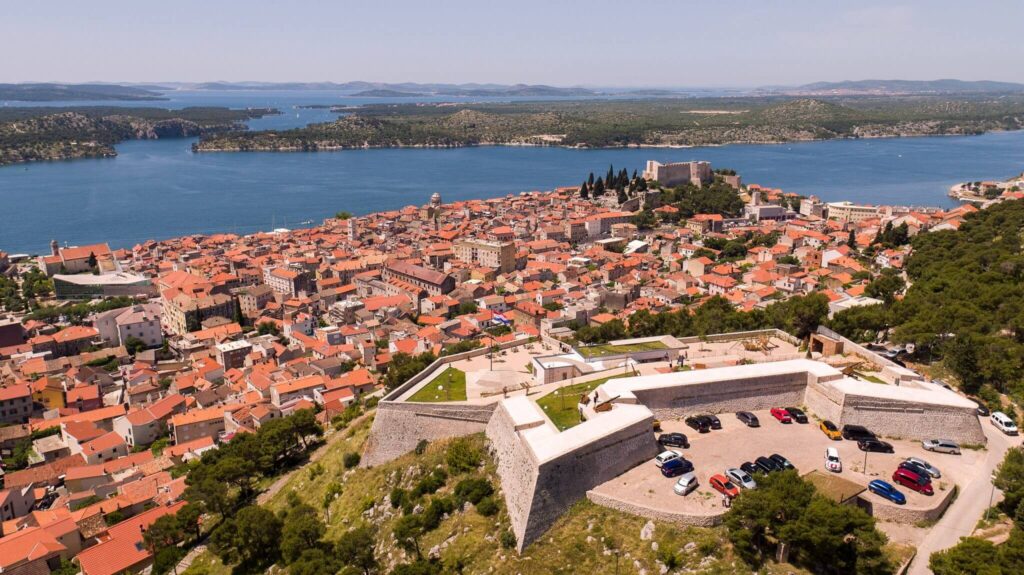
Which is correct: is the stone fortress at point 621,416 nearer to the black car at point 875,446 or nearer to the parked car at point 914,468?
the black car at point 875,446

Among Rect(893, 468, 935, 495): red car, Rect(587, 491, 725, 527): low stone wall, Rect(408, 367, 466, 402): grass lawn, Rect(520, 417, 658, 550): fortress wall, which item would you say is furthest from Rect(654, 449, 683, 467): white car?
Rect(408, 367, 466, 402): grass lawn

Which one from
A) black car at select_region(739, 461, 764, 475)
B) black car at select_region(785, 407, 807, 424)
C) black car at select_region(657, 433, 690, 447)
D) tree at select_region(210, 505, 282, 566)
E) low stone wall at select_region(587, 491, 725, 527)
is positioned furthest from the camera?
tree at select_region(210, 505, 282, 566)

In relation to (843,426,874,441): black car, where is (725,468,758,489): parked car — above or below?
above

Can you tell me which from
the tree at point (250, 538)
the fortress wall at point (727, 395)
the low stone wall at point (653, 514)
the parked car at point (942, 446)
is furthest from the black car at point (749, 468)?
the tree at point (250, 538)

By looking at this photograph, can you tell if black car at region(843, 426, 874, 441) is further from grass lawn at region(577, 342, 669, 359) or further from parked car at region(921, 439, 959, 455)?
grass lawn at region(577, 342, 669, 359)

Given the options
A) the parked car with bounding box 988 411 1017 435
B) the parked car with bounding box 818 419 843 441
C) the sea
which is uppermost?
the parked car with bounding box 818 419 843 441

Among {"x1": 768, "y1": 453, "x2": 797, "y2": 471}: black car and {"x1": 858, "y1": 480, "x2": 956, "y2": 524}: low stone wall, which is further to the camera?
{"x1": 768, "y1": 453, "x2": 797, "y2": 471}: black car
